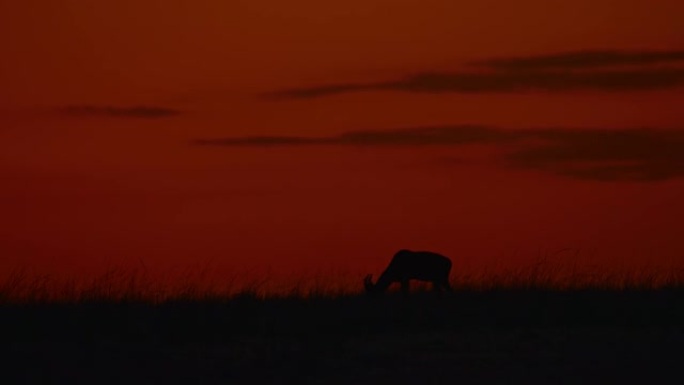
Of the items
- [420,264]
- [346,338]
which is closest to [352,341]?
[346,338]

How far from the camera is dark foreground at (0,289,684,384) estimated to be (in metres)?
13.8

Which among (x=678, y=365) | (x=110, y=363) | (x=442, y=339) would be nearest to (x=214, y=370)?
(x=110, y=363)

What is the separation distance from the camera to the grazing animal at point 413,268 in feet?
85.5

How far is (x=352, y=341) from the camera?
15656 millimetres

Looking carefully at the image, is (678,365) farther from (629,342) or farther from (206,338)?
(206,338)

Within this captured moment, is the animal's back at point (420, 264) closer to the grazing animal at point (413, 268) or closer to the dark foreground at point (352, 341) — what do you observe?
the grazing animal at point (413, 268)

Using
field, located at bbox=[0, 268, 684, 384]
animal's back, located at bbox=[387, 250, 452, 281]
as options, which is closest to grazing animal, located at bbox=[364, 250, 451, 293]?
animal's back, located at bbox=[387, 250, 452, 281]

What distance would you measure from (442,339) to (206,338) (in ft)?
7.97

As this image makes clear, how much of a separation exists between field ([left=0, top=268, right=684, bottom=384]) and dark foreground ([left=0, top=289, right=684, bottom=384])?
18 millimetres

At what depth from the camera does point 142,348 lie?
50.4 feet

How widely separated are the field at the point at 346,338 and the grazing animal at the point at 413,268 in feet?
18.5

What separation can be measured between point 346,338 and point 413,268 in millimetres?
11625

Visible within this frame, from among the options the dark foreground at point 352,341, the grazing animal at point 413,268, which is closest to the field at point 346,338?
the dark foreground at point 352,341

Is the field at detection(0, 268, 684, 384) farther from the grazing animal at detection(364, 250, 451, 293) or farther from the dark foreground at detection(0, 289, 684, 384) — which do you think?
the grazing animal at detection(364, 250, 451, 293)
